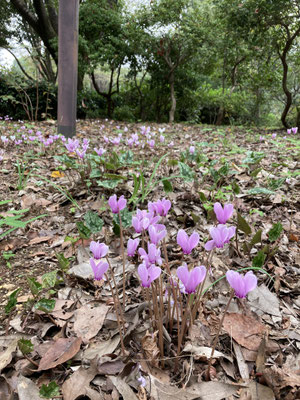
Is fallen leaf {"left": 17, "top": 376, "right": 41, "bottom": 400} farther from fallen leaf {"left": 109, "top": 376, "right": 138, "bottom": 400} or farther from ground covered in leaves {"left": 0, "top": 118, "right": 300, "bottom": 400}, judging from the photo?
fallen leaf {"left": 109, "top": 376, "right": 138, "bottom": 400}

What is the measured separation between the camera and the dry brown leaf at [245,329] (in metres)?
1.07

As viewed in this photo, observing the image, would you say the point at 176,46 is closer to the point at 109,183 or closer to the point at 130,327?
the point at 109,183

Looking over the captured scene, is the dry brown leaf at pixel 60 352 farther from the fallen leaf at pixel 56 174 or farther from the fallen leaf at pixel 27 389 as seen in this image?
the fallen leaf at pixel 56 174

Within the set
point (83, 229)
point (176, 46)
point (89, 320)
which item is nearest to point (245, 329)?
point (89, 320)

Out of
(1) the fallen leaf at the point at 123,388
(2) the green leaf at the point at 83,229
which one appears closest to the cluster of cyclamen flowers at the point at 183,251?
(1) the fallen leaf at the point at 123,388

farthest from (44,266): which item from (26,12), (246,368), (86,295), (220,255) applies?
(26,12)

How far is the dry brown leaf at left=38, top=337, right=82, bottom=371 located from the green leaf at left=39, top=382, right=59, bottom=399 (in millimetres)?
107

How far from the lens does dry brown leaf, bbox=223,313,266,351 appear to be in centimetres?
107

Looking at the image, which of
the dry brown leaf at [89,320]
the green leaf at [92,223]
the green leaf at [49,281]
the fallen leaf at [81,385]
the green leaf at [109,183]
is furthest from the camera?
the green leaf at [109,183]

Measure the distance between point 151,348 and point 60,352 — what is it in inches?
11.9

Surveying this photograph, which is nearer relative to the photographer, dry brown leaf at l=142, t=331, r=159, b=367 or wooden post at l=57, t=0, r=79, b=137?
dry brown leaf at l=142, t=331, r=159, b=367

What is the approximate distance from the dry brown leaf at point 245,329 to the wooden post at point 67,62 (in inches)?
160

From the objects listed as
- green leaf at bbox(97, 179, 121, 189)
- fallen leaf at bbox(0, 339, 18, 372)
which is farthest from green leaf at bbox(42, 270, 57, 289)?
green leaf at bbox(97, 179, 121, 189)

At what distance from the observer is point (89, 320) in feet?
3.90
